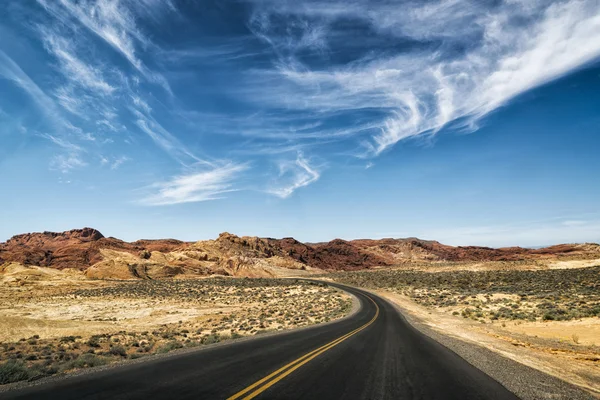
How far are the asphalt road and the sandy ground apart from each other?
2.95 metres

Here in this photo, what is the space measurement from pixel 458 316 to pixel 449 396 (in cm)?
2242

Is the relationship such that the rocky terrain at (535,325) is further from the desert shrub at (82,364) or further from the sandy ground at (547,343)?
the desert shrub at (82,364)

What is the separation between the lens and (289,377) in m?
8.01

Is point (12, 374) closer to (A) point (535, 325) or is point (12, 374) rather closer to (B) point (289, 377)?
(B) point (289, 377)

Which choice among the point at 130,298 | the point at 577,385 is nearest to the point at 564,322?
the point at 577,385

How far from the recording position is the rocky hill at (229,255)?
8638 cm

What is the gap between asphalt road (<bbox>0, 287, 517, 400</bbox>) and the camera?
6711 mm

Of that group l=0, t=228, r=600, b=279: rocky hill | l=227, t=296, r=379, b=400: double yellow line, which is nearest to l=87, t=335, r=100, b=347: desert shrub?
l=227, t=296, r=379, b=400: double yellow line

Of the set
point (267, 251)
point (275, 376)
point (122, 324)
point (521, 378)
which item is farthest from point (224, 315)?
point (267, 251)

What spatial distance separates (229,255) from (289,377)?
104154 millimetres

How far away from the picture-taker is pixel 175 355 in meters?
10.7

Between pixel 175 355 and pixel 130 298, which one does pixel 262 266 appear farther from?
pixel 175 355

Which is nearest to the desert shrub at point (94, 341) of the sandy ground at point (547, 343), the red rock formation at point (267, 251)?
the sandy ground at point (547, 343)

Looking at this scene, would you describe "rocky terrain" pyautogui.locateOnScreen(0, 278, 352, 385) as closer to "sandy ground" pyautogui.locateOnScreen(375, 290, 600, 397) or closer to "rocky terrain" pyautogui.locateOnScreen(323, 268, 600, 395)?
"rocky terrain" pyautogui.locateOnScreen(323, 268, 600, 395)
